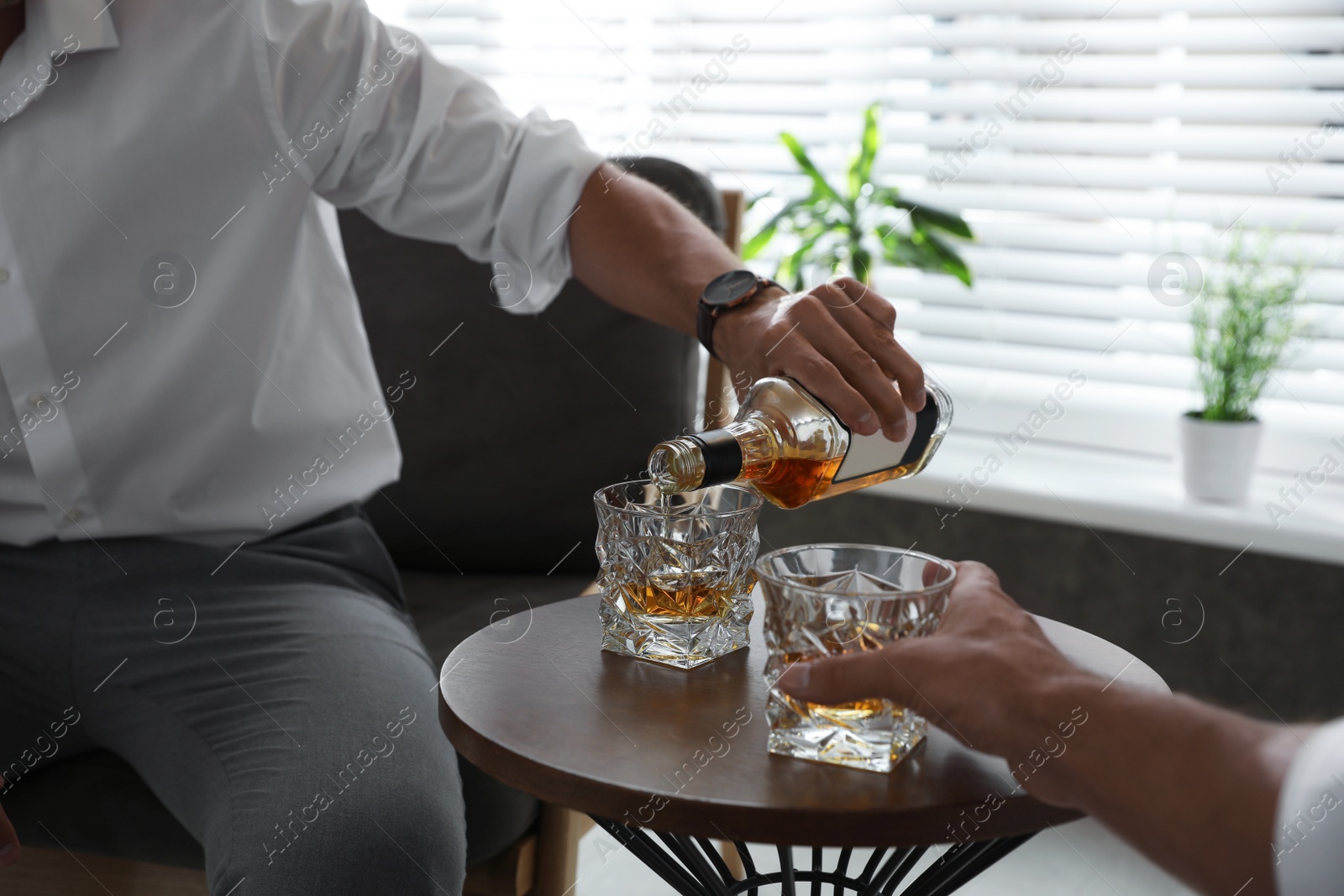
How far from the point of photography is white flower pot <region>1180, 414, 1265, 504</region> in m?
1.92

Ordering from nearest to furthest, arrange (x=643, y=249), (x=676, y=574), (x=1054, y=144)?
(x=676, y=574) → (x=643, y=249) → (x=1054, y=144)

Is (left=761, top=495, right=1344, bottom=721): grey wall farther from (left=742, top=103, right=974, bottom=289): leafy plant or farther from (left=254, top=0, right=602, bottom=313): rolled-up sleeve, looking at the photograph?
(left=254, top=0, right=602, bottom=313): rolled-up sleeve

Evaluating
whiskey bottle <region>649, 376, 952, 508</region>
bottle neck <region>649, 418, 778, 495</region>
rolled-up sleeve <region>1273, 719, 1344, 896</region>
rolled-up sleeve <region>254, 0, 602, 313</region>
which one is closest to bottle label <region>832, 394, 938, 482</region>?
whiskey bottle <region>649, 376, 952, 508</region>

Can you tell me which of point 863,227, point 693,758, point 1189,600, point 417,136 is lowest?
point 1189,600

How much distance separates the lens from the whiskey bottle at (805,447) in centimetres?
79

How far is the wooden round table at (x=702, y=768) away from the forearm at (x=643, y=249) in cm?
38

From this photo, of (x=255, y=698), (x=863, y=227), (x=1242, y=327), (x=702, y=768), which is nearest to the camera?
(x=702, y=768)

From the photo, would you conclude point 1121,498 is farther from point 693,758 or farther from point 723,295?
point 693,758

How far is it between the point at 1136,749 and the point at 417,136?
0.96 meters

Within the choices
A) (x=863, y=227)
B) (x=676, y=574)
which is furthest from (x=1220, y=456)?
(x=676, y=574)

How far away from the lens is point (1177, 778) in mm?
537

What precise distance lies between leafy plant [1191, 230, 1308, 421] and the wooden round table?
124 cm

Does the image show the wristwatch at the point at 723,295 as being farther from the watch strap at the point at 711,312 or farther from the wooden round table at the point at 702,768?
the wooden round table at the point at 702,768

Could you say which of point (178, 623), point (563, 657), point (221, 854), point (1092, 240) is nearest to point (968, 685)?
point (563, 657)
